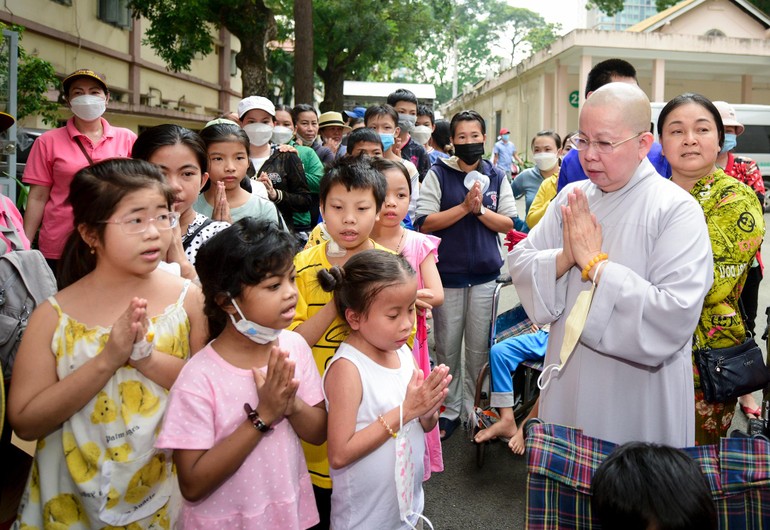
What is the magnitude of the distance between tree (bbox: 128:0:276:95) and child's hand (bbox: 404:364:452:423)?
50.1ft

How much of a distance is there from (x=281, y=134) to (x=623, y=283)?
3929 millimetres

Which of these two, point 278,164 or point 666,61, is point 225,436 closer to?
point 278,164

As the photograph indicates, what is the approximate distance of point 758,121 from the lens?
669 inches

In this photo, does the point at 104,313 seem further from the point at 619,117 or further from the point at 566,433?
the point at 619,117

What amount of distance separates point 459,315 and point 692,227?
7.81 ft

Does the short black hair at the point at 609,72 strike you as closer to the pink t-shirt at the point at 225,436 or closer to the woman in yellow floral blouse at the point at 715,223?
the woman in yellow floral blouse at the point at 715,223

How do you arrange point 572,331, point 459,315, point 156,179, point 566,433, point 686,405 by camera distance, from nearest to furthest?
point 566,433 → point 156,179 → point 572,331 → point 686,405 → point 459,315

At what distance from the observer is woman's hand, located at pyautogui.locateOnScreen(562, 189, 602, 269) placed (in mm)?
2471

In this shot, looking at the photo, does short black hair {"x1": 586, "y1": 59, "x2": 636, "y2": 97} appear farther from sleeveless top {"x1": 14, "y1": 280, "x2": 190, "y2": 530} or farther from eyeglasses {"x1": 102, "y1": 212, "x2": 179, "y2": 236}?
sleeveless top {"x1": 14, "y1": 280, "x2": 190, "y2": 530}

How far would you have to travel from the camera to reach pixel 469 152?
4.60 meters

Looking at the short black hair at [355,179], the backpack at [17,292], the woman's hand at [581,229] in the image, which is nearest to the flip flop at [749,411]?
the woman's hand at [581,229]

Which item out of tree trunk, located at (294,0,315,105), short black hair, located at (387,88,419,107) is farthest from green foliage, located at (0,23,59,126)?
tree trunk, located at (294,0,315,105)

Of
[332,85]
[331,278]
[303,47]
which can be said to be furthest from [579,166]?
[332,85]

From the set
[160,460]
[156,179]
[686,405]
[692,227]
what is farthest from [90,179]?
[686,405]
